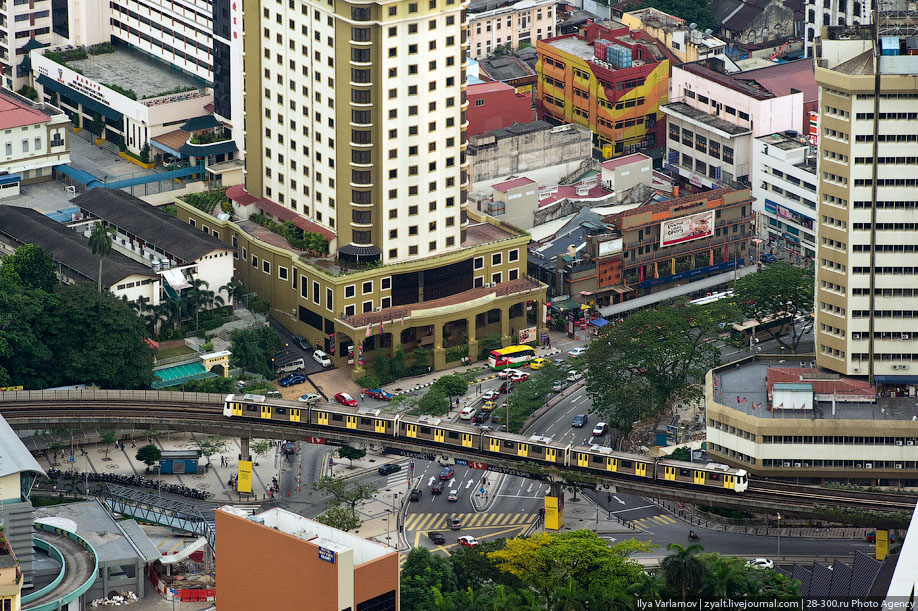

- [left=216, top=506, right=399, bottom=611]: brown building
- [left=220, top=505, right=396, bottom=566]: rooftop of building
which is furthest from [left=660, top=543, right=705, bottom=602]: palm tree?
[left=220, top=505, right=396, bottom=566]: rooftop of building

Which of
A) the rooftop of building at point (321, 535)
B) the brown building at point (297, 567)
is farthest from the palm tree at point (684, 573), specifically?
the rooftop of building at point (321, 535)

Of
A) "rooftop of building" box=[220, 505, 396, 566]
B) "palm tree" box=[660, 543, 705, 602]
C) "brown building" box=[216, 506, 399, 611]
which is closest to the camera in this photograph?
"brown building" box=[216, 506, 399, 611]

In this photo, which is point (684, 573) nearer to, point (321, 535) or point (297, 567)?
point (321, 535)

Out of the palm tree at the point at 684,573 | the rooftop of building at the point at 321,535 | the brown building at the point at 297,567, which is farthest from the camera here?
the palm tree at the point at 684,573

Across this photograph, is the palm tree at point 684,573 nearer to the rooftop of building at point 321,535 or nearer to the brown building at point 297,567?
the brown building at point 297,567

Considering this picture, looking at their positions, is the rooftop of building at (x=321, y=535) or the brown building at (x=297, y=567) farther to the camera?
the rooftop of building at (x=321, y=535)

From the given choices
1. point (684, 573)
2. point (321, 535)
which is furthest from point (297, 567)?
point (684, 573)

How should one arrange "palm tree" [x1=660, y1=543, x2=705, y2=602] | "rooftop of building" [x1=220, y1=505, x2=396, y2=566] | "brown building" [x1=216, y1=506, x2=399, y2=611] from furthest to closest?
"palm tree" [x1=660, y1=543, x2=705, y2=602] < "rooftop of building" [x1=220, y1=505, x2=396, y2=566] < "brown building" [x1=216, y1=506, x2=399, y2=611]

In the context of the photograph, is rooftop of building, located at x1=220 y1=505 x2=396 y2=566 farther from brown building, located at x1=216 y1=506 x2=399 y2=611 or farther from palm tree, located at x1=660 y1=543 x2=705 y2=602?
palm tree, located at x1=660 y1=543 x2=705 y2=602
